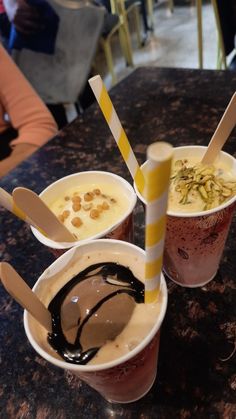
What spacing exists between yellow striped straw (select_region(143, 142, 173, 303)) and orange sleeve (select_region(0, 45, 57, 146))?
110 cm

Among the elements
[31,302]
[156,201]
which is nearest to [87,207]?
[31,302]

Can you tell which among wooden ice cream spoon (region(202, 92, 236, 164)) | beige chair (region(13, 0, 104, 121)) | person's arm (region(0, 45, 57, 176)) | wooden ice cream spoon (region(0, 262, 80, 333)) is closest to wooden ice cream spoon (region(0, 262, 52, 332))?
wooden ice cream spoon (region(0, 262, 80, 333))

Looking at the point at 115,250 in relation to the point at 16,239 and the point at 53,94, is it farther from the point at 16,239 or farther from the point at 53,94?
the point at 53,94

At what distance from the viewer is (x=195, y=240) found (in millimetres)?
586

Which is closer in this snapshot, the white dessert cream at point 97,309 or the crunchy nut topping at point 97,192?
the white dessert cream at point 97,309

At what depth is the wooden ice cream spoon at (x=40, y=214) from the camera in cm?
51

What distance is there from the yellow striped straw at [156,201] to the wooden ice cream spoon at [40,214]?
20cm

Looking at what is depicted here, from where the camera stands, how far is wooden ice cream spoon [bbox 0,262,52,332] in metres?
0.43

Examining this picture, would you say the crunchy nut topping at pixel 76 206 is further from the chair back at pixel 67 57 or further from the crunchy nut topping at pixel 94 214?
the chair back at pixel 67 57

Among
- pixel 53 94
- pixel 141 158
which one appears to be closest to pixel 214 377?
pixel 141 158

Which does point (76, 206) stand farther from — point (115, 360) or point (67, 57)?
point (67, 57)

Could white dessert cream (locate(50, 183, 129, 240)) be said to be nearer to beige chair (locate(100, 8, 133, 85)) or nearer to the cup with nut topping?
the cup with nut topping

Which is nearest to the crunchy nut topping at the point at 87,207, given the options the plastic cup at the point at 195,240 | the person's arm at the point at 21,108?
the plastic cup at the point at 195,240

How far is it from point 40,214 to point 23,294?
0.14 metres
